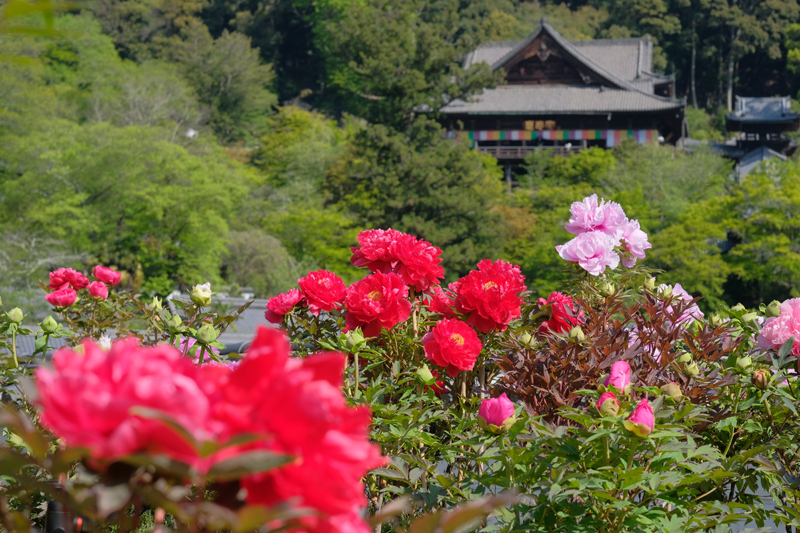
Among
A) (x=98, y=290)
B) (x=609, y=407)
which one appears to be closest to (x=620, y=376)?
(x=609, y=407)

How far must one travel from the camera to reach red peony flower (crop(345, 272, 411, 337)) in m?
1.26

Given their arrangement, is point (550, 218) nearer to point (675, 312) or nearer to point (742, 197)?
point (742, 197)

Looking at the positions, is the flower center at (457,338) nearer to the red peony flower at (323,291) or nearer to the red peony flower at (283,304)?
the red peony flower at (323,291)

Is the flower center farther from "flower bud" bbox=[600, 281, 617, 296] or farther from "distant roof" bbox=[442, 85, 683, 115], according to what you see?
"distant roof" bbox=[442, 85, 683, 115]

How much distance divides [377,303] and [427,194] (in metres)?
11.1

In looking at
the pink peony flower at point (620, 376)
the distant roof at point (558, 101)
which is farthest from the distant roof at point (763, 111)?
the pink peony flower at point (620, 376)

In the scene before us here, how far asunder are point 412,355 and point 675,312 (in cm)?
48

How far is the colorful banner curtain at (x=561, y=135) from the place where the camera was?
771 inches

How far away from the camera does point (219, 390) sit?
40 cm

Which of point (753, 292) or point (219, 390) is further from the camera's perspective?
point (753, 292)

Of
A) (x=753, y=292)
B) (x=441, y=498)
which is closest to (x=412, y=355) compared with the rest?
(x=441, y=498)

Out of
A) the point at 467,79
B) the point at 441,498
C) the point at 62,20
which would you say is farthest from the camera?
the point at 62,20

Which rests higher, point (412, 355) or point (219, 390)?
point (219, 390)

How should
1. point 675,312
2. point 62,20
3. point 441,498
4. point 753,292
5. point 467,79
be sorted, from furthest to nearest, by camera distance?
point 62,20, point 467,79, point 753,292, point 675,312, point 441,498
